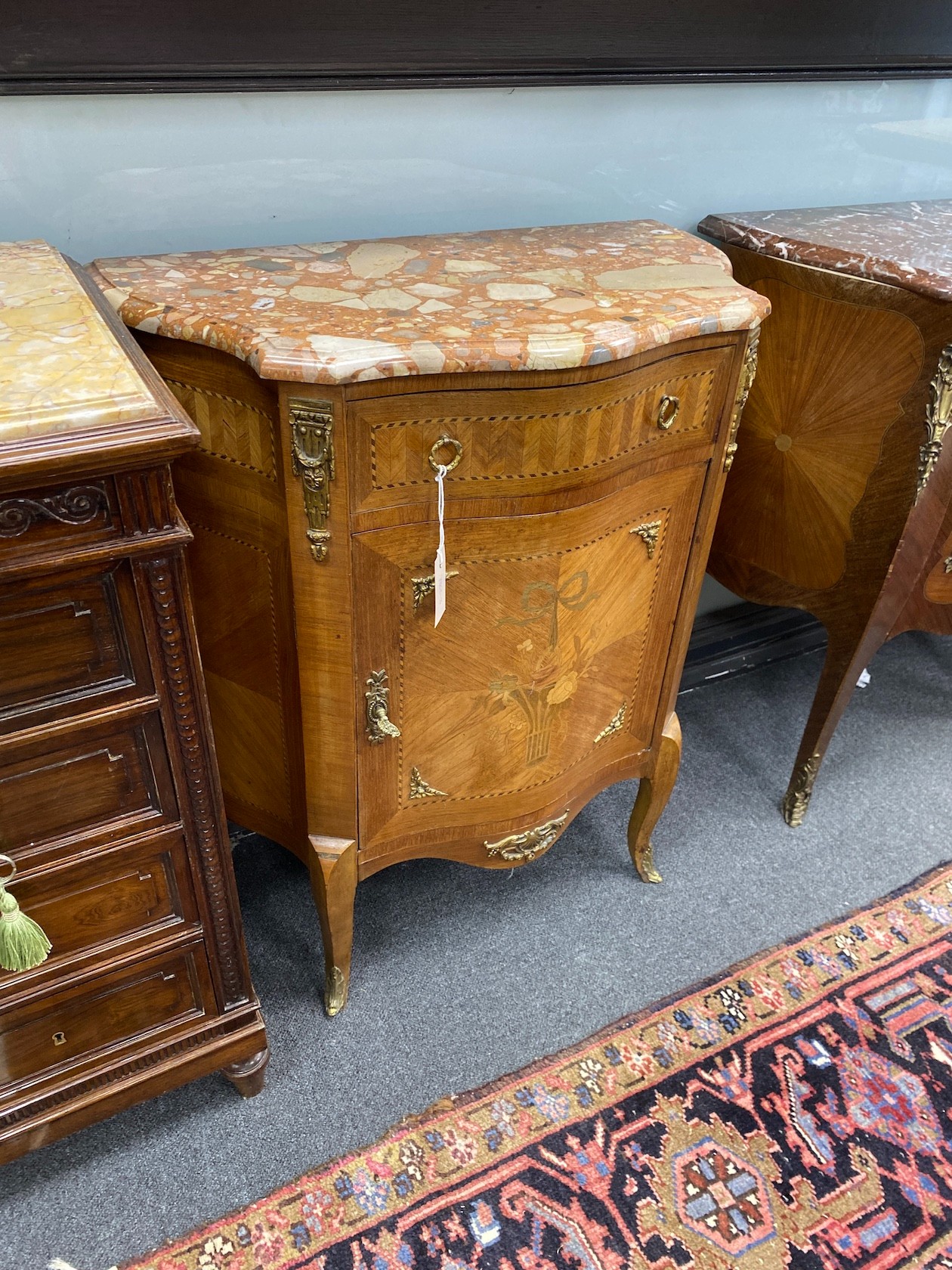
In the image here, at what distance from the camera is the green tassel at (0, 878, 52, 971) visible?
0.77 m

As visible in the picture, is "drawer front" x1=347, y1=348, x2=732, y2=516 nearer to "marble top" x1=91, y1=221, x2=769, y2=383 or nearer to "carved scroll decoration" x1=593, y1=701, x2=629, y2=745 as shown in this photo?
"marble top" x1=91, y1=221, x2=769, y2=383

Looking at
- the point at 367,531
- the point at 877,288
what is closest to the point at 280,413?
the point at 367,531

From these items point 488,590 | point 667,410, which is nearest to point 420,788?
point 488,590

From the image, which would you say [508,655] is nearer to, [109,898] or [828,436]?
[109,898]

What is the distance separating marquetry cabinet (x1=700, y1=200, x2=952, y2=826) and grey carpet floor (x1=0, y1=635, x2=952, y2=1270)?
0.74ft

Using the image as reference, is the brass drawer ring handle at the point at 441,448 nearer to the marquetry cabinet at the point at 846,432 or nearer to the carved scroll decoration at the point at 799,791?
the marquetry cabinet at the point at 846,432

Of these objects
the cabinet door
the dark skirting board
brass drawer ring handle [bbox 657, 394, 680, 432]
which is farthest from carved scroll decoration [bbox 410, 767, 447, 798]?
the dark skirting board

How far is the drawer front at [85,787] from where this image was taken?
0.73m

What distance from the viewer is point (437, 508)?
2.84ft

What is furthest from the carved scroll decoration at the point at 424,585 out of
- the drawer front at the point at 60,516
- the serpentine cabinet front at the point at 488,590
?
the drawer front at the point at 60,516

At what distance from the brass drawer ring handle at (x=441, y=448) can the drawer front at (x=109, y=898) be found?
43 cm

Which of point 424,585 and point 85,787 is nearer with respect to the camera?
point 85,787

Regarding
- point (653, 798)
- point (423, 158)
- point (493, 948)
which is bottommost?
point (493, 948)

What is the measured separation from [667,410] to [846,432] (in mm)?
436
